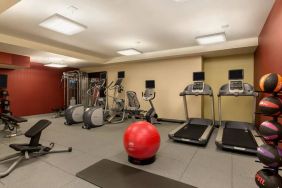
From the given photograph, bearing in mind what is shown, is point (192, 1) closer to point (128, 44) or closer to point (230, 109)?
point (128, 44)

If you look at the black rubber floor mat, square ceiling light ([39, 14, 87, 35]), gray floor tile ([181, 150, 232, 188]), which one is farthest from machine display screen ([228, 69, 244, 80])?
square ceiling light ([39, 14, 87, 35])

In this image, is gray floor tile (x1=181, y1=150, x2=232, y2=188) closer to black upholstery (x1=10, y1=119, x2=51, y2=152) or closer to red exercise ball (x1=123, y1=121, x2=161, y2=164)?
red exercise ball (x1=123, y1=121, x2=161, y2=164)

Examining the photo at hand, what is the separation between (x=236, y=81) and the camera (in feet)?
16.4

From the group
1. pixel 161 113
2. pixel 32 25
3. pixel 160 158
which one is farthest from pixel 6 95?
pixel 160 158

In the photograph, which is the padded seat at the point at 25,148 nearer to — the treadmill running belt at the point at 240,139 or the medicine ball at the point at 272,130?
the medicine ball at the point at 272,130

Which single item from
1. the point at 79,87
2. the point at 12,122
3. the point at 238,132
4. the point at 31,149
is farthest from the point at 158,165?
the point at 79,87

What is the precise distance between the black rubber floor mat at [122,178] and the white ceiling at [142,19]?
2909mm

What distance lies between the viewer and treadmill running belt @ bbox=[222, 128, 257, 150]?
10.7 feet

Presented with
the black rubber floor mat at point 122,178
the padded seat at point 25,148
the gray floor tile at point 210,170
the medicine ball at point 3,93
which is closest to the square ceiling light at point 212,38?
the gray floor tile at point 210,170

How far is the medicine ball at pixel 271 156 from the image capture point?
A: 160 cm

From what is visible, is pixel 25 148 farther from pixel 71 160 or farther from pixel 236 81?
pixel 236 81

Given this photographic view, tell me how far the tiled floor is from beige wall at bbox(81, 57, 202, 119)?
2.57m

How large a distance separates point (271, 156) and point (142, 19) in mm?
3345

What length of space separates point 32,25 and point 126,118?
15.5 feet
